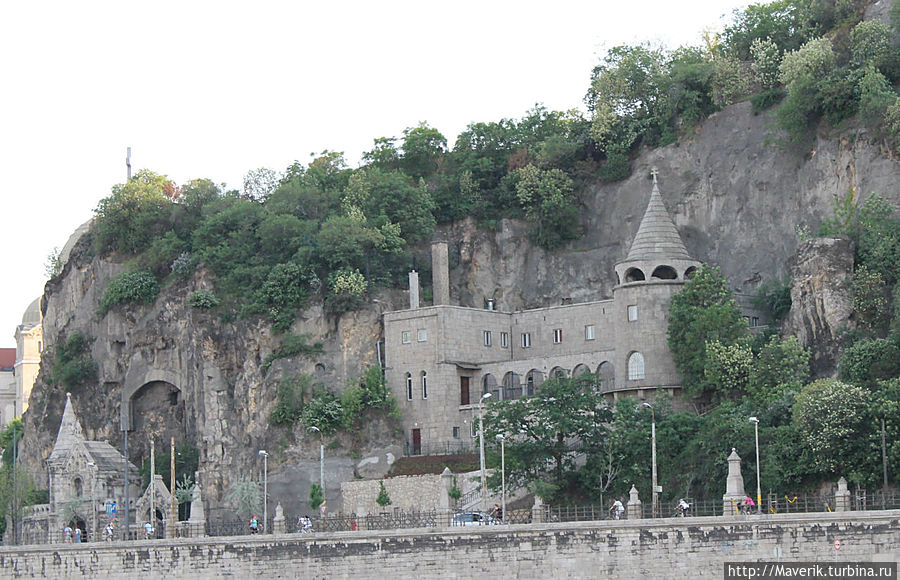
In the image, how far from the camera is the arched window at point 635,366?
81625mm

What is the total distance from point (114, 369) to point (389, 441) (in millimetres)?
20848

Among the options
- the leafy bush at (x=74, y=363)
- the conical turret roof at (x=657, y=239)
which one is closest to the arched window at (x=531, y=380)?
the conical turret roof at (x=657, y=239)

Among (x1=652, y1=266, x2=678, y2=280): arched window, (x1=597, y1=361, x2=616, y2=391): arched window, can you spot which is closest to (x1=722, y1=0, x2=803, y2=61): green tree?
(x1=652, y1=266, x2=678, y2=280): arched window

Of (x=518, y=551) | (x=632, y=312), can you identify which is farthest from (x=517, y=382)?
(x=518, y=551)

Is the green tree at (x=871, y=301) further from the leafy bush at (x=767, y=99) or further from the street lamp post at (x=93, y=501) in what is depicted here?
the street lamp post at (x=93, y=501)

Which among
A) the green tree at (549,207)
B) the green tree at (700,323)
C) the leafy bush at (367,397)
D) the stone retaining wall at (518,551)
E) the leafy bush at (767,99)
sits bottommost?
the stone retaining wall at (518,551)

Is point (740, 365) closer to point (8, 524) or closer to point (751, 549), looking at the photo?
point (751, 549)

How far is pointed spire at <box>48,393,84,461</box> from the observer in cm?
9162

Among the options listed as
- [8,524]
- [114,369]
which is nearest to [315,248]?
[114,369]

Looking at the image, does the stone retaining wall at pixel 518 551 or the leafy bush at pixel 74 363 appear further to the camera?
the leafy bush at pixel 74 363

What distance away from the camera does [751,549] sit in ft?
194

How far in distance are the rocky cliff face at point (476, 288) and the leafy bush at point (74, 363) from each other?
0.81m

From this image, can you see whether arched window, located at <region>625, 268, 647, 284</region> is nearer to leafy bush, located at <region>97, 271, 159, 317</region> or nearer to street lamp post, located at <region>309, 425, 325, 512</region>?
street lamp post, located at <region>309, 425, 325, 512</region>

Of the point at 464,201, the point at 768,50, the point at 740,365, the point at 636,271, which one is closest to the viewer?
the point at 740,365
